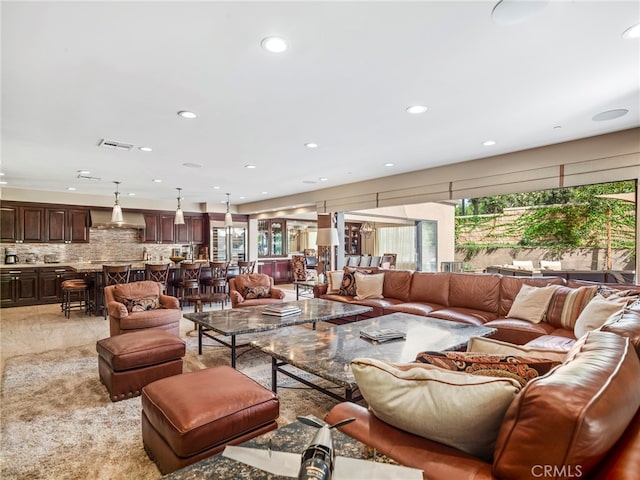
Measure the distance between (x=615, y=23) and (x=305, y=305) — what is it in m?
3.50

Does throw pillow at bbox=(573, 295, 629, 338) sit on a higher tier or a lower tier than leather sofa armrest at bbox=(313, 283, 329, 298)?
higher

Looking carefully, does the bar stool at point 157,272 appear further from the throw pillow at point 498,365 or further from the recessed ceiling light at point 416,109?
the throw pillow at point 498,365

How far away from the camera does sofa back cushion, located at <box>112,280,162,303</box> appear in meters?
4.17

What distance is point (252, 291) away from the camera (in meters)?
5.02

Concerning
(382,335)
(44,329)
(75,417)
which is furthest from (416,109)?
(44,329)

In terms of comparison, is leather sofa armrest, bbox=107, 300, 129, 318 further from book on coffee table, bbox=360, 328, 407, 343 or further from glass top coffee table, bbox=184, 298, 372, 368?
book on coffee table, bbox=360, 328, 407, 343

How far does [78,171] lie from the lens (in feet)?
18.2

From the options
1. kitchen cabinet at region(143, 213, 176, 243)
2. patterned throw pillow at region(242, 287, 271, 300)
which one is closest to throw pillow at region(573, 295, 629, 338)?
patterned throw pillow at region(242, 287, 271, 300)

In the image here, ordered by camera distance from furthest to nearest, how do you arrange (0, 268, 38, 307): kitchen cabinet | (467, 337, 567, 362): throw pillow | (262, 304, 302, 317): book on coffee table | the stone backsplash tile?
the stone backsplash tile < (0, 268, 38, 307): kitchen cabinet < (262, 304, 302, 317): book on coffee table < (467, 337, 567, 362): throw pillow

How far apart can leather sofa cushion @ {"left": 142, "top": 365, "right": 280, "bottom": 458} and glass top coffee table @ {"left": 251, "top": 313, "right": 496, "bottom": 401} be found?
0.35 m

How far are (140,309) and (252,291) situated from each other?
145 cm

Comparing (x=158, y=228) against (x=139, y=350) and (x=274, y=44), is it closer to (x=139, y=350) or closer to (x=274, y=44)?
(x=139, y=350)

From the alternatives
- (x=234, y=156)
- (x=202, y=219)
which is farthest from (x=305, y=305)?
(x=202, y=219)

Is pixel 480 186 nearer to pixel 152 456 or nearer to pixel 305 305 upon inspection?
pixel 305 305
